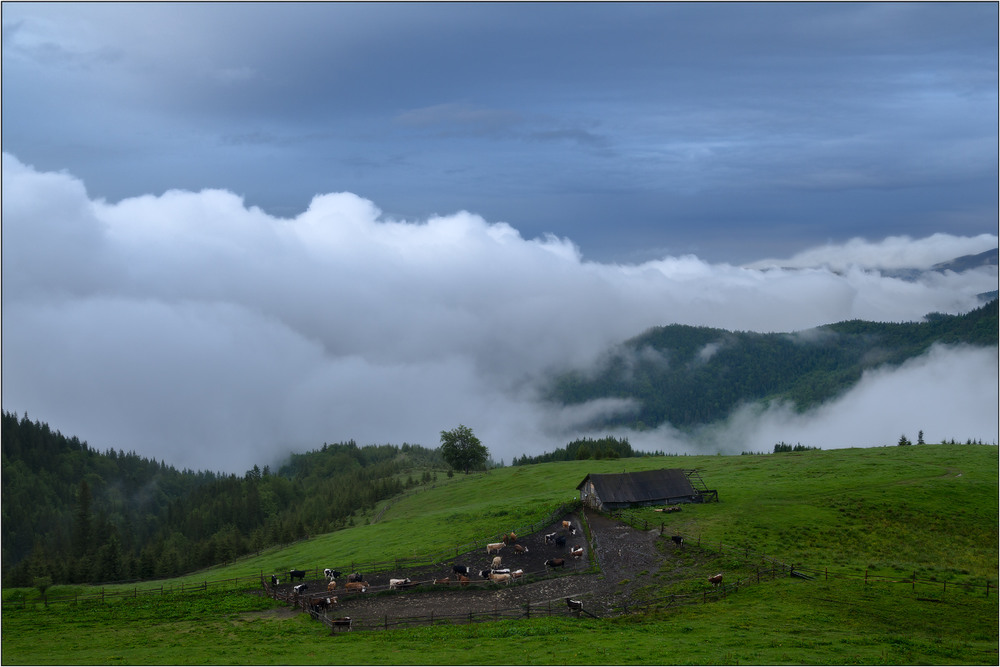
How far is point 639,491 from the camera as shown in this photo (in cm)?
8494

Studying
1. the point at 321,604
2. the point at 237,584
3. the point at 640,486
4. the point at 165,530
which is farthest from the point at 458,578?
the point at 165,530

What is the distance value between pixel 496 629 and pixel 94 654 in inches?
991

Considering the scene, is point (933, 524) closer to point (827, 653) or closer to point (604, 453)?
point (827, 653)

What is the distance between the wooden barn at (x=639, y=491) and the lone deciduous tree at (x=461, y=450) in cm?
6928

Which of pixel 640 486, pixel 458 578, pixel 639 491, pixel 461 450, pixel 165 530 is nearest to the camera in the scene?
pixel 458 578

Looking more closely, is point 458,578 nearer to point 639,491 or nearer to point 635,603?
point 635,603

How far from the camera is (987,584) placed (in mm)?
56562

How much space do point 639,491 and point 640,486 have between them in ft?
2.96

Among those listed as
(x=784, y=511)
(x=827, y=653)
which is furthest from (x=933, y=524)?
(x=827, y=653)

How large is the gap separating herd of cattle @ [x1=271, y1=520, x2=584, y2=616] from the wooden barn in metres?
15.2

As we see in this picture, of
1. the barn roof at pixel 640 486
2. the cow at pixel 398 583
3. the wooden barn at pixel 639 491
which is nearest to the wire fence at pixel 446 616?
the cow at pixel 398 583

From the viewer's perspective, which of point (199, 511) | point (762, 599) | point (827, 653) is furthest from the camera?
point (199, 511)

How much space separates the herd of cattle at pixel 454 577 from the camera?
5725cm

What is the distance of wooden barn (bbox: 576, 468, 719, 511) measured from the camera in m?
83.3
